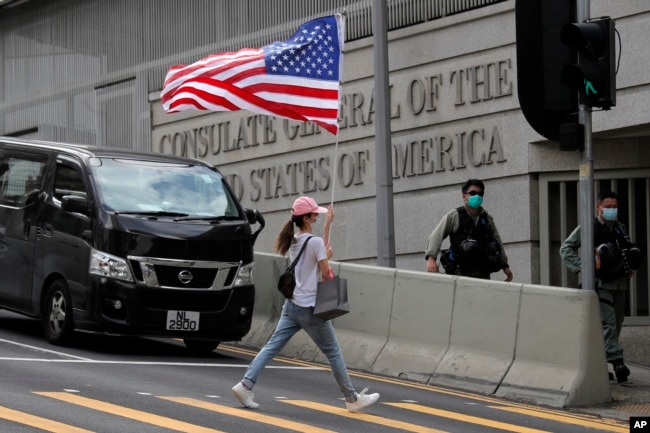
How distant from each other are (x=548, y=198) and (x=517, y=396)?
580 cm

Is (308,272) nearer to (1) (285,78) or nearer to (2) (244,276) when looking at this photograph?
(2) (244,276)

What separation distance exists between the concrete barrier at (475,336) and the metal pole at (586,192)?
0.21 meters

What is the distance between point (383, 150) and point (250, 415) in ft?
21.2

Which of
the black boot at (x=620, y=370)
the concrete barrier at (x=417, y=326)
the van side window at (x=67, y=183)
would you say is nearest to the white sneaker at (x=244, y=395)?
the concrete barrier at (x=417, y=326)

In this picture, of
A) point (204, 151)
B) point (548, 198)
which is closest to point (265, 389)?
point (548, 198)

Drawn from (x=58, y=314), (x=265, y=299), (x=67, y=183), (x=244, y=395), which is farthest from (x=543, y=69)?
(x=265, y=299)

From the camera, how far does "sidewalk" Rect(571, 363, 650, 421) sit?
13.1 metres

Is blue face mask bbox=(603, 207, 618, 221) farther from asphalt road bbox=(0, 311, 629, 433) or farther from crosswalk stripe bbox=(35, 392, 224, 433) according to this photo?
crosswalk stripe bbox=(35, 392, 224, 433)

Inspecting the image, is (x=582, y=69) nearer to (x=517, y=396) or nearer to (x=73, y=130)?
(x=517, y=396)

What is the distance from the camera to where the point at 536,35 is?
13.1 m

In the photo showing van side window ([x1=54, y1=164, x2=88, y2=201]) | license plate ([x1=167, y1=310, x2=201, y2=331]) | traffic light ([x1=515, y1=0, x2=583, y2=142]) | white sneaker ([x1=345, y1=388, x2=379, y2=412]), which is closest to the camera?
white sneaker ([x1=345, y1=388, x2=379, y2=412])

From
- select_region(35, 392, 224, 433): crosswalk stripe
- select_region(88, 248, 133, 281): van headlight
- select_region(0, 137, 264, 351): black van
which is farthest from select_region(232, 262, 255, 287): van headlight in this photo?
select_region(35, 392, 224, 433): crosswalk stripe

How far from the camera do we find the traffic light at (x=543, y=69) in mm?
12984

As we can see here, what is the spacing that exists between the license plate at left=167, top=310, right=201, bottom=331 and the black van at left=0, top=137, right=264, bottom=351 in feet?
0.03
